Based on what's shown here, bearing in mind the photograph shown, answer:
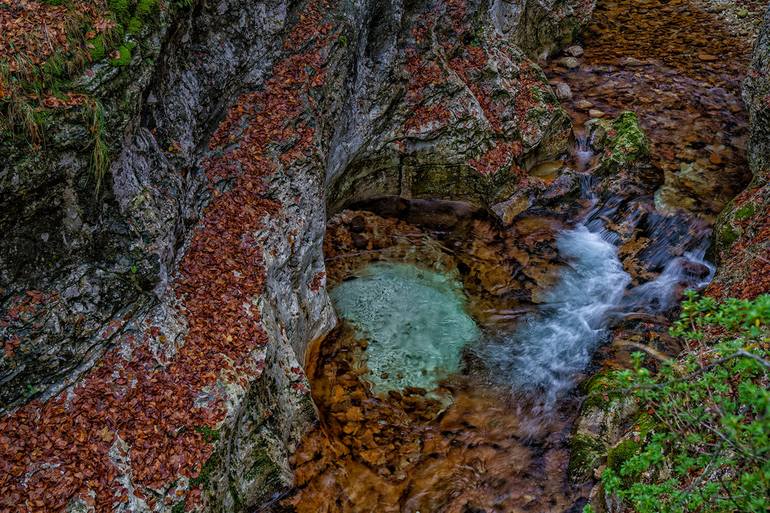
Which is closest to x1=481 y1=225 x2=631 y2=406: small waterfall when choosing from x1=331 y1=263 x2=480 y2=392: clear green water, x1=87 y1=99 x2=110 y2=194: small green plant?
x1=331 y1=263 x2=480 y2=392: clear green water

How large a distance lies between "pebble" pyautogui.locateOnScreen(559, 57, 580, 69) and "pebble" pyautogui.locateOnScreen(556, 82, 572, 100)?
1.48 metres

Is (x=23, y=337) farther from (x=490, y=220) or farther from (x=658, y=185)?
(x=658, y=185)

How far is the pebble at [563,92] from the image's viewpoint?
50.0 ft

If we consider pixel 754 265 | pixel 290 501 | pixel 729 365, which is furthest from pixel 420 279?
pixel 729 365

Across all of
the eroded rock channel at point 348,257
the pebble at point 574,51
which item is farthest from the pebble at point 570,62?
the eroded rock channel at point 348,257

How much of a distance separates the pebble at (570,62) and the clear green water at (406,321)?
9.48m

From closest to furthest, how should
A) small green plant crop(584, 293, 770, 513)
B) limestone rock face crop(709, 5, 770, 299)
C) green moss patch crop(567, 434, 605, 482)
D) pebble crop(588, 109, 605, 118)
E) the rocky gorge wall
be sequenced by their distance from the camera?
small green plant crop(584, 293, 770, 513) → the rocky gorge wall → green moss patch crop(567, 434, 605, 482) → limestone rock face crop(709, 5, 770, 299) → pebble crop(588, 109, 605, 118)

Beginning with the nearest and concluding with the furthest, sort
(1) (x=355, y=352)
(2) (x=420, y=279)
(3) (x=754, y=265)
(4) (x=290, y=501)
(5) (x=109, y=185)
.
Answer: (5) (x=109, y=185) < (4) (x=290, y=501) < (3) (x=754, y=265) < (1) (x=355, y=352) < (2) (x=420, y=279)

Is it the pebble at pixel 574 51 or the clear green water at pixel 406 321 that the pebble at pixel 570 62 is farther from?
the clear green water at pixel 406 321

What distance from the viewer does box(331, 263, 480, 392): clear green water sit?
9484mm

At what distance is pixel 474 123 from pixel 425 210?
92.3 inches

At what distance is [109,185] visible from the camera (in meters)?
6.74

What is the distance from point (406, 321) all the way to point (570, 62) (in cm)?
1119

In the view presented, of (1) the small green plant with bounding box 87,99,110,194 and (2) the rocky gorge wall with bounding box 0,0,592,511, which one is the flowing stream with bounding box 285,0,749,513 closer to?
(2) the rocky gorge wall with bounding box 0,0,592,511
